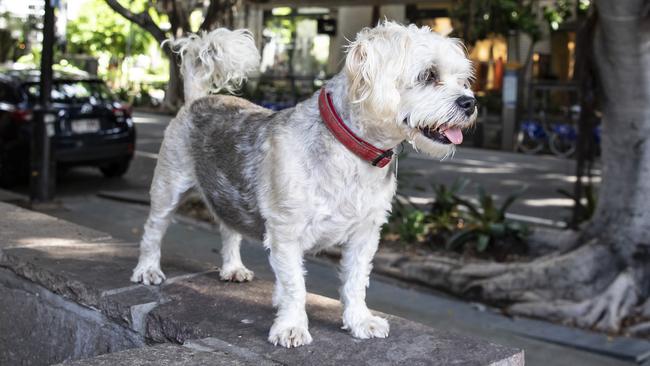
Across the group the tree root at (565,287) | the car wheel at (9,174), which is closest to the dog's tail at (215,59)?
the tree root at (565,287)

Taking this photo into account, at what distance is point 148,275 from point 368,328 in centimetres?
129

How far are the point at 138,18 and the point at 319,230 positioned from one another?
6189 millimetres

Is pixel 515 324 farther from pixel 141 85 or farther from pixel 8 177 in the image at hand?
pixel 141 85

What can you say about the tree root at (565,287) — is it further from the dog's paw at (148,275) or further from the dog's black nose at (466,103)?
the dog's black nose at (466,103)

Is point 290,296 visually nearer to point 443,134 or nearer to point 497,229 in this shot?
point 443,134

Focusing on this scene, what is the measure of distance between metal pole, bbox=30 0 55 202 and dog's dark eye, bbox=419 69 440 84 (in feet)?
23.9

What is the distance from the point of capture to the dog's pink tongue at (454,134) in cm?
311

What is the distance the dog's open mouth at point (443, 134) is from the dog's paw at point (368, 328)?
2.71 ft

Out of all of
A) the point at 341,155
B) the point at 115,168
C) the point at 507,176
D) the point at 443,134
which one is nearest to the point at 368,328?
the point at 341,155

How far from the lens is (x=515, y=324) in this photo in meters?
6.39

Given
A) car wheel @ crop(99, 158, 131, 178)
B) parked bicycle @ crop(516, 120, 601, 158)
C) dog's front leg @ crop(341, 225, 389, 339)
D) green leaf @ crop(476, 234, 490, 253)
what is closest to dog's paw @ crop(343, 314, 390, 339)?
dog's front leg @ crop(341, 225, 389, 339)

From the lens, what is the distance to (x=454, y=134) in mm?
3123

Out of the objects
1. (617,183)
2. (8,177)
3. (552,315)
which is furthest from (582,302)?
(8,177)

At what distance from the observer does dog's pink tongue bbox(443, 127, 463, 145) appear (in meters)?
3.11
